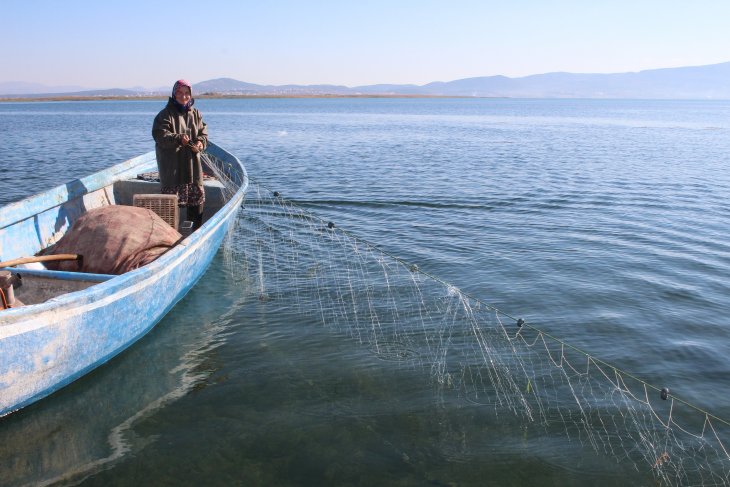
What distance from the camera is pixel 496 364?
7.40 m

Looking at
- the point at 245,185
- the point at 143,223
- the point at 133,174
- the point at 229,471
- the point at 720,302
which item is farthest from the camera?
the point at 133,174

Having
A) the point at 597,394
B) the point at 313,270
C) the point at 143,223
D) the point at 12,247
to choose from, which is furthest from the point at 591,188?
the point at 12,247

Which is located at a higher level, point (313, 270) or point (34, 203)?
point (34, 203)

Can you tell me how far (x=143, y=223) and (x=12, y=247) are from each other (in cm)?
195

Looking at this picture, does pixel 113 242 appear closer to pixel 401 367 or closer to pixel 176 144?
pixel 176 144

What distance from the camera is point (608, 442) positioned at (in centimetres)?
596

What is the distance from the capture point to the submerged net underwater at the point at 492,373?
5.83m

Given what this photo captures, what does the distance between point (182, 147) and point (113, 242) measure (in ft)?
8.55

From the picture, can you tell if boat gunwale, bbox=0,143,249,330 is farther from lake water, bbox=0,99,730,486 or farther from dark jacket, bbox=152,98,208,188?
lake water, bbox=0,99,730,486

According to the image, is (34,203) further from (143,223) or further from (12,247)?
(143,223)

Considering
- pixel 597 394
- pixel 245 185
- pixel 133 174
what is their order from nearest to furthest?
pixel 597 394 → pixel 245 185 → pixel 133 174

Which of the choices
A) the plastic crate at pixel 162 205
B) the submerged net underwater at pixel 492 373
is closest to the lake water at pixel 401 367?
the submerged net underwater at pixel 492 373

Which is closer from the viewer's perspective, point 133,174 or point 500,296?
point 500,296

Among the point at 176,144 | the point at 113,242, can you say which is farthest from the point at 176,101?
the point at 113,242
